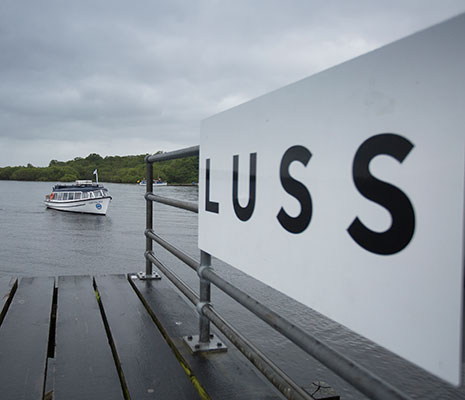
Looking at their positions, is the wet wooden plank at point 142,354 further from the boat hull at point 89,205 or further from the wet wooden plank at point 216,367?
the boat hull at point 89,205

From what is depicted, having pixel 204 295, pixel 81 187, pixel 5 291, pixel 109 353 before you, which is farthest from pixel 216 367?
pixel 81 187

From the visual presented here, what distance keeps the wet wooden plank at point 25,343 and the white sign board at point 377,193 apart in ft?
3.28

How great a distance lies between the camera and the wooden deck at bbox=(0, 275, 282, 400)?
1.56m

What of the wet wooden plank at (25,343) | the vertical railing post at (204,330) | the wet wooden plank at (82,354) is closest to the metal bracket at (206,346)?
the vertical railing post at (204,330)

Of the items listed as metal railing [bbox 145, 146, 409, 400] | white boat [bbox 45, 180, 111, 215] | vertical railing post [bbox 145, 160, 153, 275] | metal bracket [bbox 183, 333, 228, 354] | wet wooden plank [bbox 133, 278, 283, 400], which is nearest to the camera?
metal railing [bbox 145, 146, 409, 400]

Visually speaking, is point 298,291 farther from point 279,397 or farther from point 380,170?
point 279,397

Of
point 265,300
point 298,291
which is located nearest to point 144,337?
point 298,291

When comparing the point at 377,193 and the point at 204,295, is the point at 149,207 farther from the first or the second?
the point at 377,193

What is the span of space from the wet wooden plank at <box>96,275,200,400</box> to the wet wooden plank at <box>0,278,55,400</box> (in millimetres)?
321

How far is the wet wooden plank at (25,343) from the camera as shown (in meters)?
1.56

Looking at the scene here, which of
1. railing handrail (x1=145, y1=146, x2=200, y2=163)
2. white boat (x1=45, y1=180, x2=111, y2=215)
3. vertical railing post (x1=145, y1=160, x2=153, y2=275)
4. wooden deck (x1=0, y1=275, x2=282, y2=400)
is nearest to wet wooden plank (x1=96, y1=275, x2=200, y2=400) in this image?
wooden deck (x1=0, y1=275, x2=282, y2=400)

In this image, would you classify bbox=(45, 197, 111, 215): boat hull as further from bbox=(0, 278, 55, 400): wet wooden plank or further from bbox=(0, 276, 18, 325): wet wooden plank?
bbox=(0, 278, 55, 400): wet wooden plank

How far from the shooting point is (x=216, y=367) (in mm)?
1736

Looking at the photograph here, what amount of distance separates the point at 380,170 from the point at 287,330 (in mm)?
576
